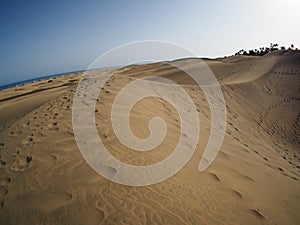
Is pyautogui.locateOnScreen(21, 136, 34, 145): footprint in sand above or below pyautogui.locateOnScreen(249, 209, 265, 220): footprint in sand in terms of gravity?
above

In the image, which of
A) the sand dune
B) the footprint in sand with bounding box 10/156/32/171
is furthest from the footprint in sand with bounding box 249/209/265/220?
the footprint in sand with bounding box 10/156/32/171

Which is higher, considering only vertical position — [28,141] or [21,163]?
[28,141]

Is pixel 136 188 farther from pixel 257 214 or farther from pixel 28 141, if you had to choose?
pixel 28 141

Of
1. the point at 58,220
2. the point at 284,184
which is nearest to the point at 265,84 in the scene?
the point at 284,184

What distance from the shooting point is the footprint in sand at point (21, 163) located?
3725mm

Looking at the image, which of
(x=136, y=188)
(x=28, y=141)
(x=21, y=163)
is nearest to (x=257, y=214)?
(x=136, y=188)

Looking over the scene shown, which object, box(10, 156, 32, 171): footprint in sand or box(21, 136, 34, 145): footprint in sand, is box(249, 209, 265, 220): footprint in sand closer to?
box(10, 156, 32, 171): footprint in sand

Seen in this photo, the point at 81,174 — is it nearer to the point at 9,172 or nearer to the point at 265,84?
the point at 9,172

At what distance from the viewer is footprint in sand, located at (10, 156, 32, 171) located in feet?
12.2

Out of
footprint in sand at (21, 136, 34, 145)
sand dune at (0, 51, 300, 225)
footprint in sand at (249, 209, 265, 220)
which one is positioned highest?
footprint in sand at (21, 136, 34, 145)

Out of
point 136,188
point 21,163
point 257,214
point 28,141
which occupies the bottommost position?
point 257,214

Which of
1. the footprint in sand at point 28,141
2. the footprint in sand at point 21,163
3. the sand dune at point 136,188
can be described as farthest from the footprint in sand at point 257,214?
the footprint in sand at point 28,141

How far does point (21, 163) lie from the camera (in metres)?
3.84

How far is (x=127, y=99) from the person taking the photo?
6492 mm
